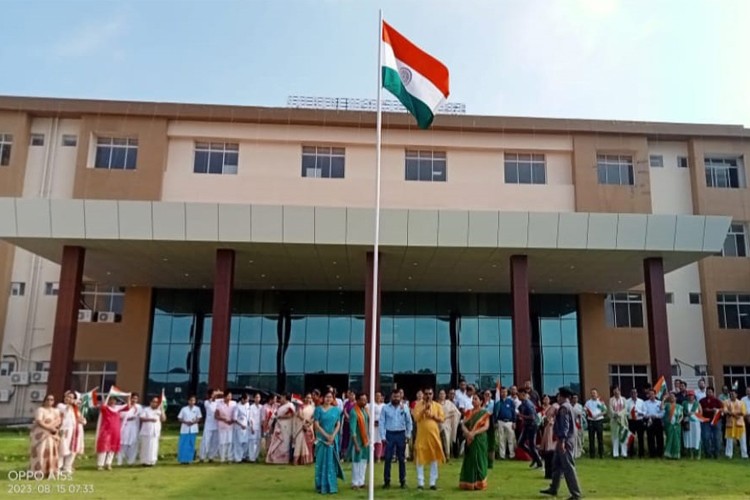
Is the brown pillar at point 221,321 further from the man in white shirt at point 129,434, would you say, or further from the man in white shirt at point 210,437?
the man in white shirt at point 129,434

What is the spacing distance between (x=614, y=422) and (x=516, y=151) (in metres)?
13.6

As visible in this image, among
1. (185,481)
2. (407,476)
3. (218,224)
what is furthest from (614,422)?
(218,224)

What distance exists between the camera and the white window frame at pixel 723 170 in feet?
90.4

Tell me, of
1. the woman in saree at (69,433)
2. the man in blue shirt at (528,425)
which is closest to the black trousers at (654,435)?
the man in blue shirt at (528,425)

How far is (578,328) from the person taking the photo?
26.7 meters

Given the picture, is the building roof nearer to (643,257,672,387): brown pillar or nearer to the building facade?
the building facade

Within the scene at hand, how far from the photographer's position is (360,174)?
25859 mm

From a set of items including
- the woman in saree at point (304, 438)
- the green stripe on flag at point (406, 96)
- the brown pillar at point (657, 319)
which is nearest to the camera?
the green stripe on flag at point (406, 96)

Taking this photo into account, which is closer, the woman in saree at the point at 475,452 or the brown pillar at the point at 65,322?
the woman in saree at the point at 475,452

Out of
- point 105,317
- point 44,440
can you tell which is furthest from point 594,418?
point 105,317

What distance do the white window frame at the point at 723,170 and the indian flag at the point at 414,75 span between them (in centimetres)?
2149

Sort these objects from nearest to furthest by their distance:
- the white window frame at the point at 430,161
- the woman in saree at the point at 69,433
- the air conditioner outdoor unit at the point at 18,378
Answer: the woman in saree at the point at 69,433
the air conditioner outdoor unit at the point at 18,378
the white window frame at the point at 430,161

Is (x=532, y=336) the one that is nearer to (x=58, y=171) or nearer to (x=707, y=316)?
(x=707, y=316)

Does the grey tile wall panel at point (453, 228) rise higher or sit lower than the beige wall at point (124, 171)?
lower
